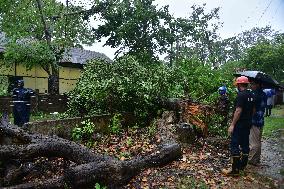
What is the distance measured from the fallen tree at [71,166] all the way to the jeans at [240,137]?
4.55 feet

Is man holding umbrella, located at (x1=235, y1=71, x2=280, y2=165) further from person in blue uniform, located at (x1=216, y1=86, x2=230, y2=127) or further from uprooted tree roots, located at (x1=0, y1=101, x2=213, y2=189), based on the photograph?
person in blue uniform, located at (x1=216, y1=86, x2=230, y2=127)

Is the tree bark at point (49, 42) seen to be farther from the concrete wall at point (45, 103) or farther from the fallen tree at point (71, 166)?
the fallen tree at point (71, 166)

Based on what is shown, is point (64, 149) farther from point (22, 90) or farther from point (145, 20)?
point (145, 20)

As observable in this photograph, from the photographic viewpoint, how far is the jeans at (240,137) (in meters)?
7.33

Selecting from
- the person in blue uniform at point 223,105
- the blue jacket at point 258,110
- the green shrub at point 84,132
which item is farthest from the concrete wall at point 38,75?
the blue jacket at point 258,110

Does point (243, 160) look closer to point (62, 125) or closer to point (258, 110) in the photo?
point (258, 110)

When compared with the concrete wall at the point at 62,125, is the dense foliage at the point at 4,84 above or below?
above

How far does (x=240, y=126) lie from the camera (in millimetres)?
7414

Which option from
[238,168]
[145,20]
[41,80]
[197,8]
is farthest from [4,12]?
[197,8]

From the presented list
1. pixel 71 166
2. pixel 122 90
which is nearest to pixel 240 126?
pixel 71 166

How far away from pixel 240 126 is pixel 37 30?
16.5 meters

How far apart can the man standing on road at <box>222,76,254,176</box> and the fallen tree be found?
1405 mm

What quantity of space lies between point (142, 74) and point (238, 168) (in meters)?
6.47

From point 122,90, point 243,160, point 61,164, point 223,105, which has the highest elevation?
point 122,90
